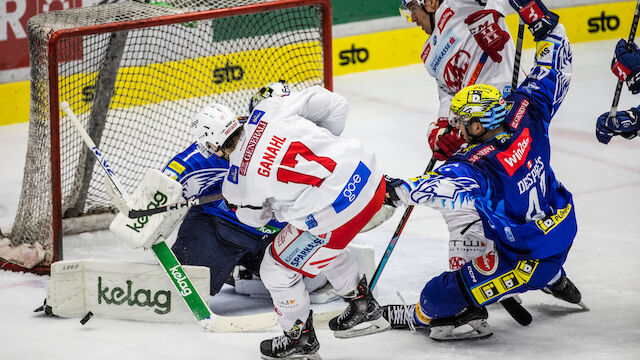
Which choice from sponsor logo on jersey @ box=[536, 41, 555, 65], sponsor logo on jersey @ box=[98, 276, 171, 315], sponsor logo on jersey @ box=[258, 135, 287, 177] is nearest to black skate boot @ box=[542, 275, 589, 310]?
sponsor logo on jersey @ box=[536, 41, 555, 65]

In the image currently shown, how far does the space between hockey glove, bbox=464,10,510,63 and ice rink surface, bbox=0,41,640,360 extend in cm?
96

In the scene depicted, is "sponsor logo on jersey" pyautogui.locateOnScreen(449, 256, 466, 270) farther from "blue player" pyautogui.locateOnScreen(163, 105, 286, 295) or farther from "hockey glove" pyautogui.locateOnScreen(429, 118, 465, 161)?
"blue player" pyautogui.locateOnScreen(163, 105, 286, 295)

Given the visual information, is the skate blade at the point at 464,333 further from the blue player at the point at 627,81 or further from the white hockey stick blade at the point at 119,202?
the white hockey stick blade at the point at 119,202

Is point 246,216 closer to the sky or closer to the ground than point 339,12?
closer to the sky

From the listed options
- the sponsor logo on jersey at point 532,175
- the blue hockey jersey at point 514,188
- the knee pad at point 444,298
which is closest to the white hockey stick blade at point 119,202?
the blue hockey jersey at point 514,188

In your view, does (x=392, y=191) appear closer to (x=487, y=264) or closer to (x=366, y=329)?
(x=487, y=264)

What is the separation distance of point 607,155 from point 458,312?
8.64 feet

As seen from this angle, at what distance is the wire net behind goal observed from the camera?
4.32 m

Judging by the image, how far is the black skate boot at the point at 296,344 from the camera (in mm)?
3408

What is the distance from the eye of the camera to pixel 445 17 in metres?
4.26

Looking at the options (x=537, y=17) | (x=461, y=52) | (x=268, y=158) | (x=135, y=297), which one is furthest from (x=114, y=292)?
(x=537, y=17)

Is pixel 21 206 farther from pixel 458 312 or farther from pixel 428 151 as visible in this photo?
pixel 428 151

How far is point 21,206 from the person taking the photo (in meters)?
4.62

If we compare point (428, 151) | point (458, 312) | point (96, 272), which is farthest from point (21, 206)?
point (428, 151)
